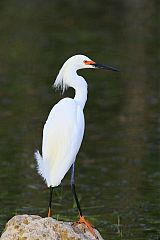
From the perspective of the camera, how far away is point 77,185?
10.3 meters

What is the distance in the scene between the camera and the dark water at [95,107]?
9.52 metres

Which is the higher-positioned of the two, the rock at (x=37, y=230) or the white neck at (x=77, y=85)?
the white neck at (x=77, y=85)

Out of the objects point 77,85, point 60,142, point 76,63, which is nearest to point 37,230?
point 60,142

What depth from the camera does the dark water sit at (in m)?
9.52

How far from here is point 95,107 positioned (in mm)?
13781

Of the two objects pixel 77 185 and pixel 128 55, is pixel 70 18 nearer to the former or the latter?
pixel 128 55

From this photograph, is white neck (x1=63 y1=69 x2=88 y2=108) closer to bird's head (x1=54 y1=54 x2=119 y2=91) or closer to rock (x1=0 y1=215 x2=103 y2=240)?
bird's head (x1=54 y1=54 x2=119 y2=91)

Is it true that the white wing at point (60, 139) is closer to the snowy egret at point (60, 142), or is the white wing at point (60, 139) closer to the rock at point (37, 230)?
the snowy egret at point (60, 142)

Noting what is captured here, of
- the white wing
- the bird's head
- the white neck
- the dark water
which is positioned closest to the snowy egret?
the white wing

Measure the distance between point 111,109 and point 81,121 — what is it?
6425 mm

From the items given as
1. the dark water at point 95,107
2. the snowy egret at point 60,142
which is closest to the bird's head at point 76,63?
the snowy egret at point 60,142

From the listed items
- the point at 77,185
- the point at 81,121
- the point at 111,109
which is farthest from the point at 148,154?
the point at 81,121

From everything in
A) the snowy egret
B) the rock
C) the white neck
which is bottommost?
the rock

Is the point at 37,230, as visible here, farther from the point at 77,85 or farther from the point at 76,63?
the point at 76,63
